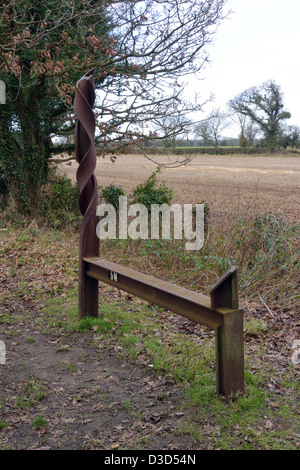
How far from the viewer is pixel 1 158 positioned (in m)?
12.7

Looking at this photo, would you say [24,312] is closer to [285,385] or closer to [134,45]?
[285,385]

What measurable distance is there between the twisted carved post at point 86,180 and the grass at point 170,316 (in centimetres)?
33

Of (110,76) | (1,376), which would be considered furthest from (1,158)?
(1,376)

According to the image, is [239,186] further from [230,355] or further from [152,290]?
[230,355]

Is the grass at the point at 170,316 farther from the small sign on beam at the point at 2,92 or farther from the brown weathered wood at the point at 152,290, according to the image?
the small sign on beam at the point at 2,92

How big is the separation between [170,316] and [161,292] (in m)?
2.11

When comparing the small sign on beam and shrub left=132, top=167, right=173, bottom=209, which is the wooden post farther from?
the small sign on beam

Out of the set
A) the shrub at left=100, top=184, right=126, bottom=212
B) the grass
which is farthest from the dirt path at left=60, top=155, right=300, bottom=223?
the grass

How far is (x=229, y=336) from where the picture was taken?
3789 millimetres

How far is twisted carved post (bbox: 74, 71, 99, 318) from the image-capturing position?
18.0 feet

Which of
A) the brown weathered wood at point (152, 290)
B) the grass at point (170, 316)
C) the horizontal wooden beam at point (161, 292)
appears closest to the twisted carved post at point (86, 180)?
the brown weathered wood at point (152, 290)

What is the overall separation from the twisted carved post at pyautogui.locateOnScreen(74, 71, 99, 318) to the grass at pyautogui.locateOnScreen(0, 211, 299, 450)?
33 centimetres

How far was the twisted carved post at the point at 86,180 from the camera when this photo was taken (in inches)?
216

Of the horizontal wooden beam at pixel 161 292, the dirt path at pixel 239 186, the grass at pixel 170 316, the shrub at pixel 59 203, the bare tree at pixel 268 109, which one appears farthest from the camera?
the bare tree at pixel 268 109
